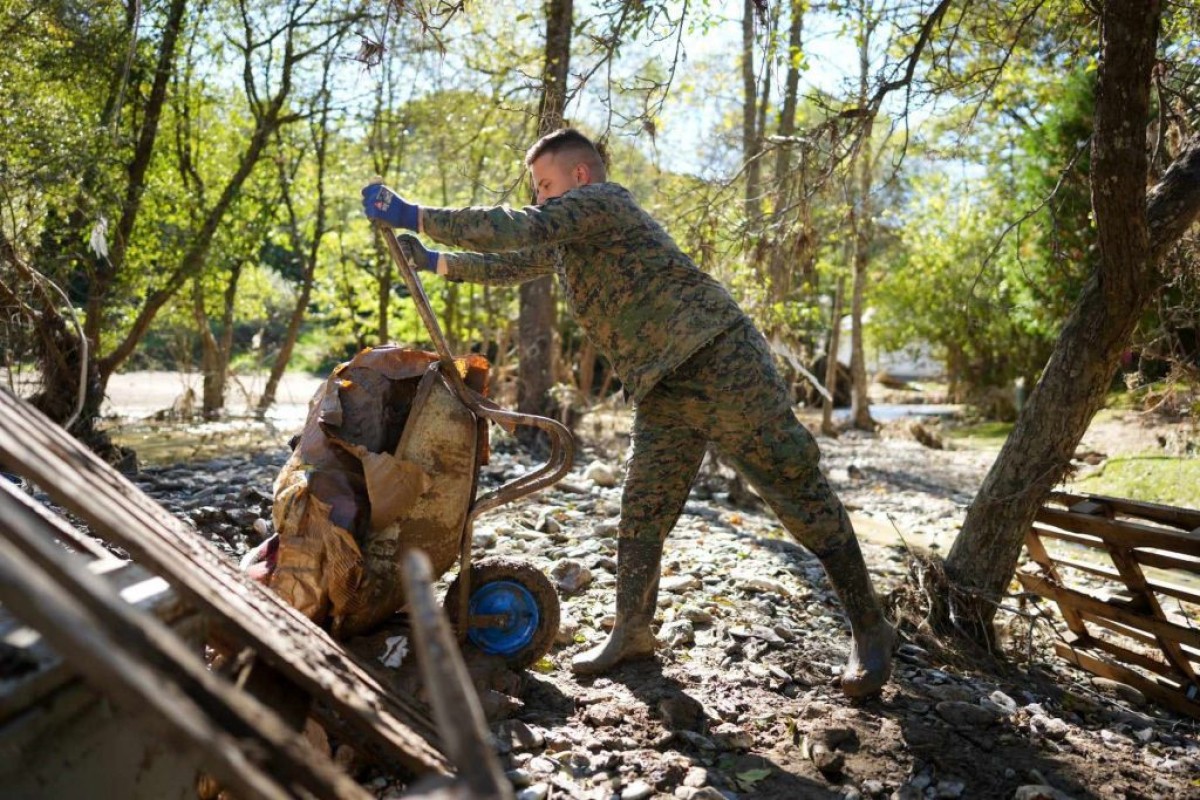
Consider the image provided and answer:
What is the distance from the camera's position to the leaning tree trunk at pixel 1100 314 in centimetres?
366

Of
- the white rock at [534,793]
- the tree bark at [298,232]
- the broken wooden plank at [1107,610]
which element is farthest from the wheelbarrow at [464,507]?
the tree bark at [298,232]

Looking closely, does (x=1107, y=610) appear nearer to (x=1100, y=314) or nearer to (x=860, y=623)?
(x=1100, y=314)

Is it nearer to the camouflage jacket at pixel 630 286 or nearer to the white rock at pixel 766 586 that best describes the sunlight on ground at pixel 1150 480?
the white rock at pixel 766 586

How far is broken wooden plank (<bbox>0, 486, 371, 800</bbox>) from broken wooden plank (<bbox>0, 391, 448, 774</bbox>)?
176 mm

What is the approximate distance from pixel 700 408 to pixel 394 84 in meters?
12.1

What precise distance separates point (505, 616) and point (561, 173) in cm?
169

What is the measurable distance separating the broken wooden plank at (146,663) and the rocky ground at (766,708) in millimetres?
1349

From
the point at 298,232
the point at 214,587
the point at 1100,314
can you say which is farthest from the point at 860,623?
the point at 298,232

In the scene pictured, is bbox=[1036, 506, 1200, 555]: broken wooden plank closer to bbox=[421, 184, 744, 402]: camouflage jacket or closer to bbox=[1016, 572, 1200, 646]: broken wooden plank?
bbox=[1016, 572, 1200, 646]: broken wooden plank

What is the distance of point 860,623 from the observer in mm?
3508

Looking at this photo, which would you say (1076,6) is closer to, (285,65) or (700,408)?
(700,408)

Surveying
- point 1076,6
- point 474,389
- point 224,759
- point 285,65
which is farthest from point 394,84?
point 224,759

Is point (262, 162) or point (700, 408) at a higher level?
point (262, 162)

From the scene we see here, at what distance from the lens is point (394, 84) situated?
14039 millimetres
